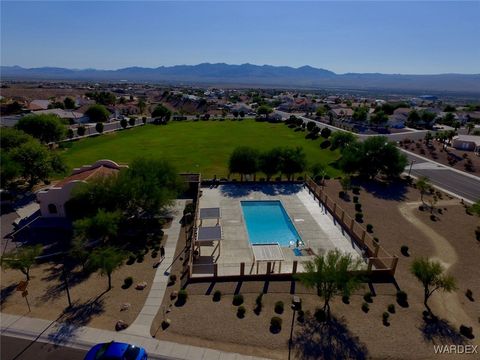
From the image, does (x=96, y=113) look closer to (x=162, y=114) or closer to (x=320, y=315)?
(x=162, y=114)

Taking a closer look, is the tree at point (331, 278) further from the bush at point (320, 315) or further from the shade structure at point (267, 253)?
the shade structure at point (267, 253)

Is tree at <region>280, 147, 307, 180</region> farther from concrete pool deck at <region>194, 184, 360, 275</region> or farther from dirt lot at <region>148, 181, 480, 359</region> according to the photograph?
dirt lot at <region>148, 181, 480, 359</region>

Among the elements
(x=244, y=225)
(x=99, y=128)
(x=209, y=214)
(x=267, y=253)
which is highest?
(x=209, y=214)

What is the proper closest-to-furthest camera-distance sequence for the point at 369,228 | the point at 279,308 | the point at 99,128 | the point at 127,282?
the point at 279,308, the point at 127,282, the point at 369,228, the point at 99,128

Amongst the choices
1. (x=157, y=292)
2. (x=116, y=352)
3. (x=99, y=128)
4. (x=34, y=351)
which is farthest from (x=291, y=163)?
(x=99, y=128)

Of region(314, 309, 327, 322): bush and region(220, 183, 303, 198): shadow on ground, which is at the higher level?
region(314, 309, 327, 322): bush

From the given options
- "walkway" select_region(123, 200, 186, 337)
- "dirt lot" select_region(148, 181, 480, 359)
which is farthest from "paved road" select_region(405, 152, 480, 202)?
"walkway" select_region(123, 200, 186, 337)

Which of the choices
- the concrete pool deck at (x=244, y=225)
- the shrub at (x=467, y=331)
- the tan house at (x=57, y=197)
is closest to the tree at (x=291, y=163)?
the concrete pool deck at (x=244, y=225)
